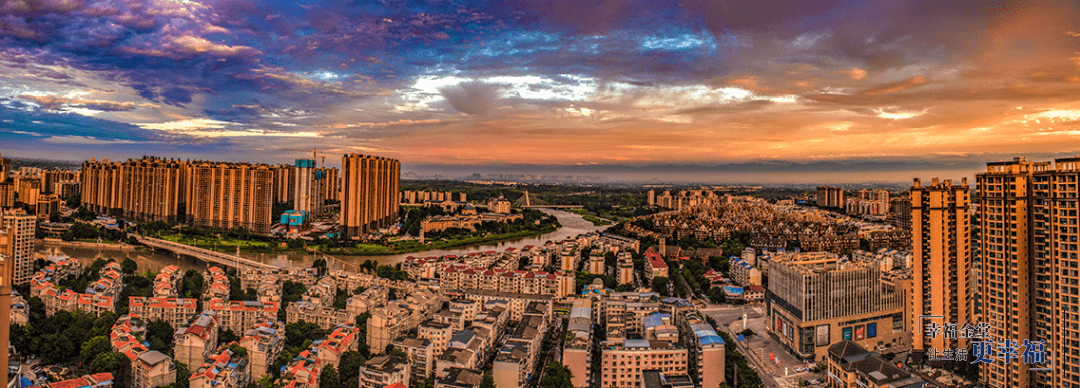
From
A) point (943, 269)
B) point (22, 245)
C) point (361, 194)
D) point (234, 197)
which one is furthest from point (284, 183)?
point (943, 269)

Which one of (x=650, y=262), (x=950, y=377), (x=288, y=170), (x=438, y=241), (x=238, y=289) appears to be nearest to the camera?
(x=950, y=377)

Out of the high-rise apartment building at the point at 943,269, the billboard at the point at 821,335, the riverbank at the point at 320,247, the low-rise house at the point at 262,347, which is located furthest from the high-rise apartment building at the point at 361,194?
the high-rise apartment building at the point at 943,269

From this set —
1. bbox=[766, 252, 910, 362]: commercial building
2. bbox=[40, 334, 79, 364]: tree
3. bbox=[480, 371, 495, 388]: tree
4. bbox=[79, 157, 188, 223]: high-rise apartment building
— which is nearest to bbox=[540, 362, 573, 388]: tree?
bbox=[480, 371, 495, 388]: tree

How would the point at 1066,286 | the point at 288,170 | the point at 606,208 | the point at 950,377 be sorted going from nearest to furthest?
the point at 1066,286 < the point at 950,377 < the point at 288,170 < the point at 606,208

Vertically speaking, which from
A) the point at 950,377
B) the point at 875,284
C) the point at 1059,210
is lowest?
the point at 950,377

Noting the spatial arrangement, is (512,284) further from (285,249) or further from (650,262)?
(285,249)

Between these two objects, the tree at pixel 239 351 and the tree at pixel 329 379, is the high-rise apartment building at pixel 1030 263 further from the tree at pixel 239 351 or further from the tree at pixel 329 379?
the tree at pixel 239 351

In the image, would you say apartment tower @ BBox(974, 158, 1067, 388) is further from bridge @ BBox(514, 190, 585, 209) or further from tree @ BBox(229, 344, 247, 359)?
bridge @ BBox(514, 190, 585, 209)

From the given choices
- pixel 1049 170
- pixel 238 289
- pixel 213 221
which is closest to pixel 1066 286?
pixel 1049 170
